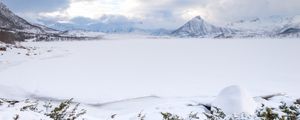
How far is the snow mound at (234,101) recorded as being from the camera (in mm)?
13547

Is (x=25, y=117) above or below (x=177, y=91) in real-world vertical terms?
above

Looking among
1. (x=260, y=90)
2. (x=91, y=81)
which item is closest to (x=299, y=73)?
(x=260, y=90)

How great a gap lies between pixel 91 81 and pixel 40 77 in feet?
11.5

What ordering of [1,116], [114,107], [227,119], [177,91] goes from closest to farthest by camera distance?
[1,116] < [227,119] < [114,107] < [177,91]

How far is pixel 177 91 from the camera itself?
66.0ft

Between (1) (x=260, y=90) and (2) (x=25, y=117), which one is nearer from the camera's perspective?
(2) (x=25, y=117)

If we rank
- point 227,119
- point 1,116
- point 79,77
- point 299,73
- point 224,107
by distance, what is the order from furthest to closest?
1. point 299,73
2. point 79,77
3. point 224,107
4. point 227,119
5. point 1,116

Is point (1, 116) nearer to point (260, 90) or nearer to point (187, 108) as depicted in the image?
point (187, 108)

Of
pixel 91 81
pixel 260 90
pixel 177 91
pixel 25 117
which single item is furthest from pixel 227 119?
pixel 91 81

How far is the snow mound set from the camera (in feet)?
44.4

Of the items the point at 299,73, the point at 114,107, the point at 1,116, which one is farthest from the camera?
the point at 299,73

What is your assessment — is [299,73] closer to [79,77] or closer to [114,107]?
[79,77]

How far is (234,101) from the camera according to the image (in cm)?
1384

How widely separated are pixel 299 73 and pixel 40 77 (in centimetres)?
1918
